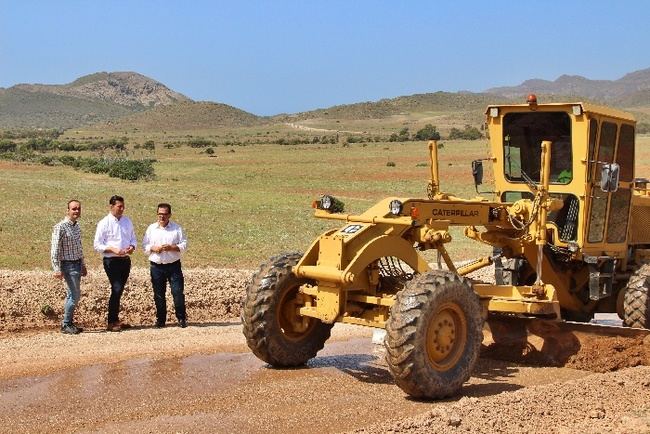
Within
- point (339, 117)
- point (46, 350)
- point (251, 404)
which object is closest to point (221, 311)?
point (46, 350)

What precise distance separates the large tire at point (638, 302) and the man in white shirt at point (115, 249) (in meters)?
6.03

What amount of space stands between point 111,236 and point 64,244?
630 millimetres

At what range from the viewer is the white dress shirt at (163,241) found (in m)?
11.2

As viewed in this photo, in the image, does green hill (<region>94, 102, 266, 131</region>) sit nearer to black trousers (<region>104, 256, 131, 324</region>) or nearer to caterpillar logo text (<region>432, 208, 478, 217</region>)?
black trousers (<region>104, 256, 131, 324</region>)

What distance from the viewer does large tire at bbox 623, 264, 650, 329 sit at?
9.72m

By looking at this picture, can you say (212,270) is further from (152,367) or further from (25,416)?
(25,416)

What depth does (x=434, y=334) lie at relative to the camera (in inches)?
301

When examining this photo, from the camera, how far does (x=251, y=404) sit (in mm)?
7312

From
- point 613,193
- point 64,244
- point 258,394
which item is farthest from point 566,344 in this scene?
point 64,244

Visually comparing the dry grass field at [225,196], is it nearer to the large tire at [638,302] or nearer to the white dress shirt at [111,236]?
the white dress shirt at [111,236]

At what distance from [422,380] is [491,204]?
2550mm

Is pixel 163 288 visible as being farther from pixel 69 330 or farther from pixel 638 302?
pixel 638 302

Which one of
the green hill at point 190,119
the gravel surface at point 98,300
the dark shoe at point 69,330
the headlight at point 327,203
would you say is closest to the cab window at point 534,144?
the headlight at point 327,203

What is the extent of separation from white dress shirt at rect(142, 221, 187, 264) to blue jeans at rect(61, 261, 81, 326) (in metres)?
0.91
